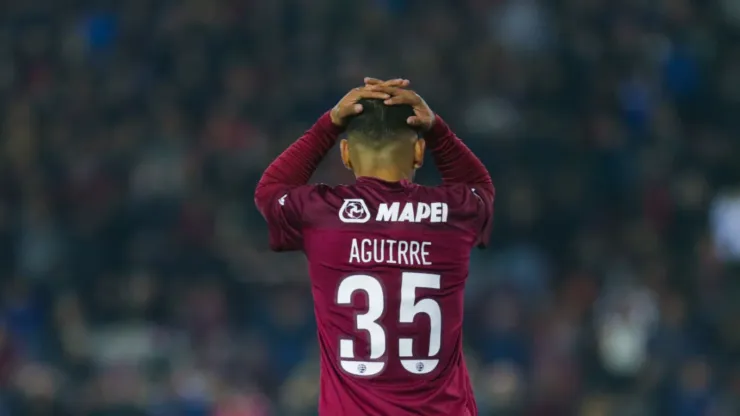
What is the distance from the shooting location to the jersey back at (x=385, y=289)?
3545 mm

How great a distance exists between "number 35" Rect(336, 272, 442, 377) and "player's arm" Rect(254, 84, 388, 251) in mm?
233

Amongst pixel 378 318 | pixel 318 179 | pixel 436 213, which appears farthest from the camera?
pixel 318 179

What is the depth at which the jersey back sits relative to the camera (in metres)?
3.54

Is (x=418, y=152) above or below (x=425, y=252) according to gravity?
above

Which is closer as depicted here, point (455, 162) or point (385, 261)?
point (385, 261)

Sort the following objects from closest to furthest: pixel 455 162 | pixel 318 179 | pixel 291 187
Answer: pixel 291 187
pixel 455 162
pixel 318 179

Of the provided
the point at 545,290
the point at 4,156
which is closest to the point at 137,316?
the point at 4,156

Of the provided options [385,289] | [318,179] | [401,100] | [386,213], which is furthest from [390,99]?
[318,179]

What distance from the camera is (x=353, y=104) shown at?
3646mm

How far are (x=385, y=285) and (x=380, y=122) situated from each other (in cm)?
44

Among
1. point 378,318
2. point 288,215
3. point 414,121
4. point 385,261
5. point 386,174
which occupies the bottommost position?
point 378,318

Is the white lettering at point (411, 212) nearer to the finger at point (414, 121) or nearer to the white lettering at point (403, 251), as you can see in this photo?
the white lettering at point (403, 251)

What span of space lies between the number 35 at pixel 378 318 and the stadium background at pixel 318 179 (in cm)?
497

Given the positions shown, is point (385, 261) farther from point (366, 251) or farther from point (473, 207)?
point (473, 207)
